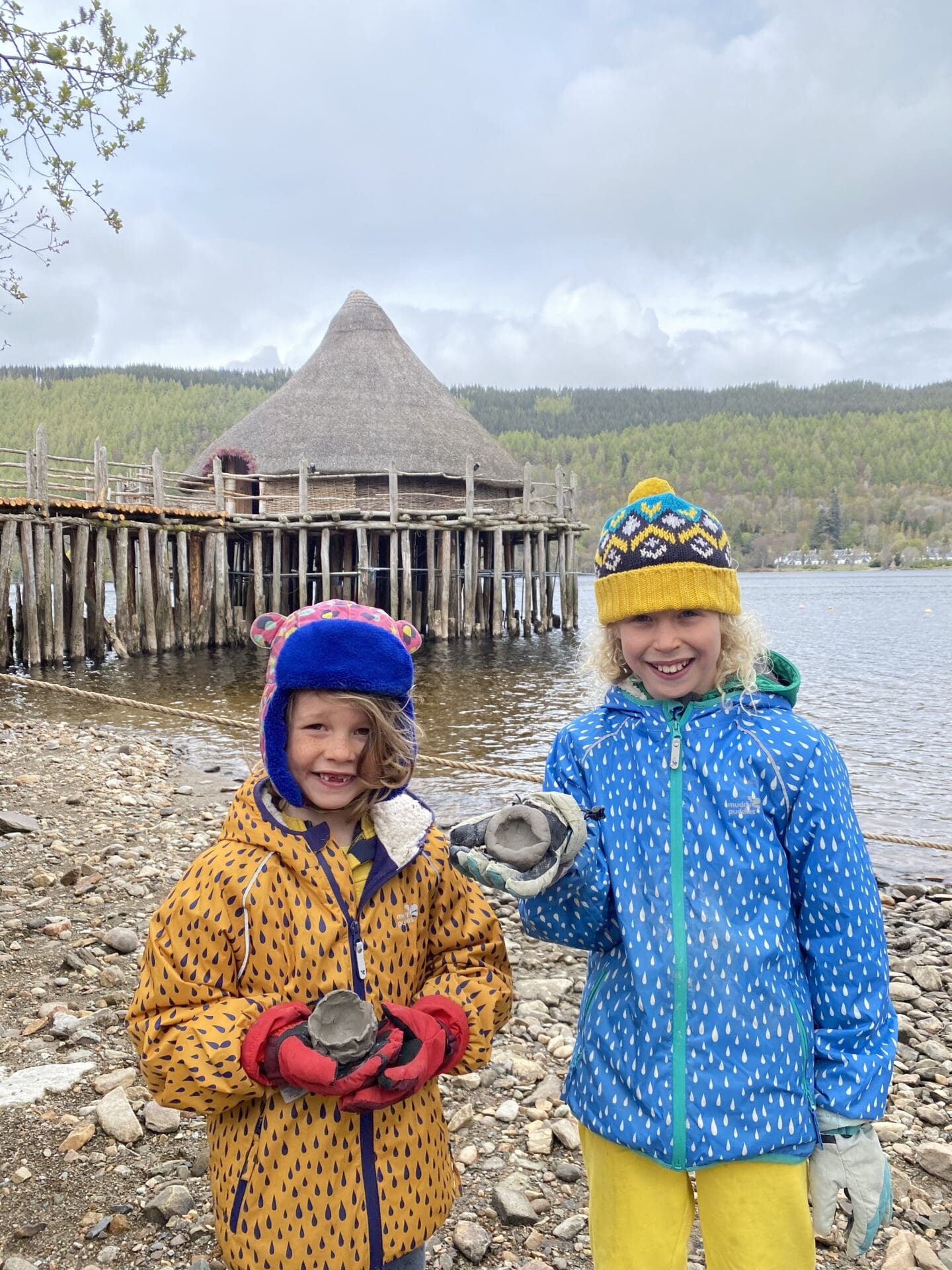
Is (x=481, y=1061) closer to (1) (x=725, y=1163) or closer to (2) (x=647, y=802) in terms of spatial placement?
(1) (x=725, y=1163)

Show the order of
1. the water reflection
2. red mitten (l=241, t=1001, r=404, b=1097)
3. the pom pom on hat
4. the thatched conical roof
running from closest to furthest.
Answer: red mitten (l=241, t=1001, r=404, b=1097), the pom pom on hat, the water reflection, the thatched conical roof

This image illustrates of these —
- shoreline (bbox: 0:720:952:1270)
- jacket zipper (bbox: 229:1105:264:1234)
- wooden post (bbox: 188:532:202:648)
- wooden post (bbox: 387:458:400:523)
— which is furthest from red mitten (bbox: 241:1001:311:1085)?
wooden post (bbox: 188:532:202:648)

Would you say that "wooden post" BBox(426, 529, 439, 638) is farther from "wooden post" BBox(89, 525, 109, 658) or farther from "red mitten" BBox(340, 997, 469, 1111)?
"red mitten" BBox(340, 997, 469, 1111)

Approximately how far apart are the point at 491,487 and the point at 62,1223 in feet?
86.1

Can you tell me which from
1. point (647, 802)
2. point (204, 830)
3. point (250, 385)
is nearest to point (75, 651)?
point (204, 830)

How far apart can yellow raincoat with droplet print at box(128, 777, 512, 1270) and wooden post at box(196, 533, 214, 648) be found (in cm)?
2090

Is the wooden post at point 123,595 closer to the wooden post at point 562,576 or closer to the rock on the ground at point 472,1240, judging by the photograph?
the wooden post at point 562,576

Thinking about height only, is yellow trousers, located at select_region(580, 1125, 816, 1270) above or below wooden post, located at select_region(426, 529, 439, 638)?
below

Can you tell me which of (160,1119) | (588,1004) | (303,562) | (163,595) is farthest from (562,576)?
(588,1004)

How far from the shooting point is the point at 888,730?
13305 millimetres

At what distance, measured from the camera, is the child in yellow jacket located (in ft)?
5.52

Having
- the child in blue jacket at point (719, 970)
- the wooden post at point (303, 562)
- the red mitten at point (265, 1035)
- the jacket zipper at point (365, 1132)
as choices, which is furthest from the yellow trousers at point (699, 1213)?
the wooden post at point (303, 562)

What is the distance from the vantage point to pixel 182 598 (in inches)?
847

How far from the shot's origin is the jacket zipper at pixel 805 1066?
178cm
